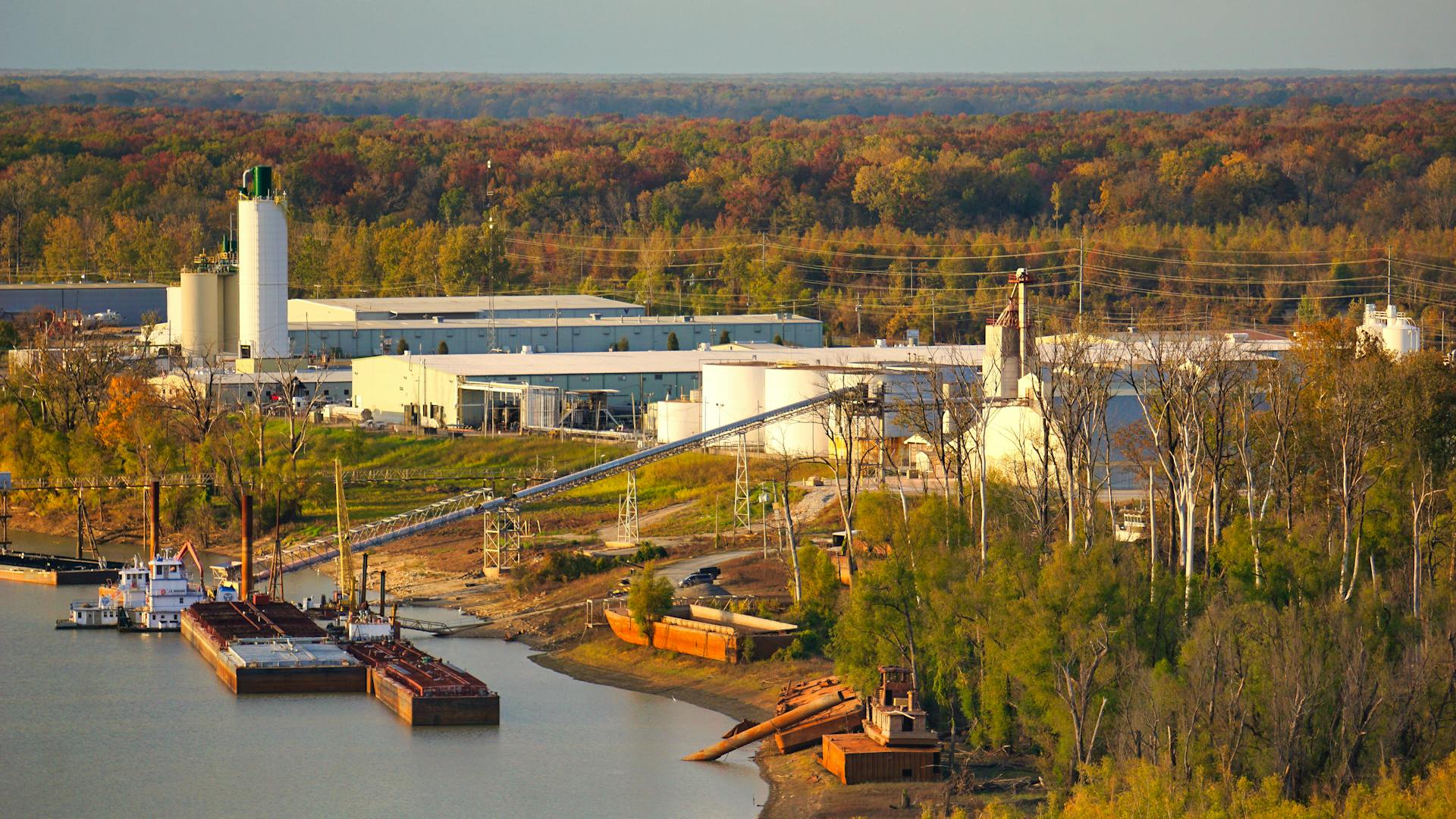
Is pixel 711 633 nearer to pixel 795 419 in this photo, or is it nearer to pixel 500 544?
pixel 500 544

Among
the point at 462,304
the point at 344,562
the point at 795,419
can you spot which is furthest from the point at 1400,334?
the point at 462,304

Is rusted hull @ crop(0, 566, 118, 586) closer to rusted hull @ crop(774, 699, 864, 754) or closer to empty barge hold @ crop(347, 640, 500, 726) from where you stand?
empty barge hold @ crop(347, 640, 500, 726)

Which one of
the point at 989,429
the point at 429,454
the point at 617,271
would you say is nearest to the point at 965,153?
the point at 617,271

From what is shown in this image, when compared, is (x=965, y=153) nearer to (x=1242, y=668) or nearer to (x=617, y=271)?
(x=617, y=271)

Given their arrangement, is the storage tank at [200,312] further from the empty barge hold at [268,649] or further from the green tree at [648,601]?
the green tree at [648,601]

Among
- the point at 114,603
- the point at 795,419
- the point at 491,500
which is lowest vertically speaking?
the point at 114,603

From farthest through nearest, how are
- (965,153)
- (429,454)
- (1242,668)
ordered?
(965,153), (429,454), (1242,668)
